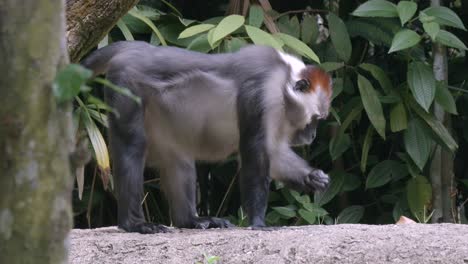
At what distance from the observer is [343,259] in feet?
12.3

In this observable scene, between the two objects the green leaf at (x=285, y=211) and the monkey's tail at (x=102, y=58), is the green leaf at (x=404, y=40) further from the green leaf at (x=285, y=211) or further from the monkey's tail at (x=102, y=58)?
the monkey's tail at (x=102, y=58)

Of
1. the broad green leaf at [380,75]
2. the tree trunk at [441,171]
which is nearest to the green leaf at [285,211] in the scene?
the tree trunk at [441,171]

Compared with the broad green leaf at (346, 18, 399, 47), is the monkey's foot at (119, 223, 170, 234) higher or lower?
lower

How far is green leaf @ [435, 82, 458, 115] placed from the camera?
236 inches

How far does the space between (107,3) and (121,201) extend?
1.00m

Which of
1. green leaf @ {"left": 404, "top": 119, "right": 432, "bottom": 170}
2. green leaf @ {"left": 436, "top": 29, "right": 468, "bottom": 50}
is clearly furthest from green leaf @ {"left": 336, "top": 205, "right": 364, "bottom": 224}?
green leaf @ {"left": 436, "top": 29, "right": 468, "bottom": 50}

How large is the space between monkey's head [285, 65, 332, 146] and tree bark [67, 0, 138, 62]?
1005 mm

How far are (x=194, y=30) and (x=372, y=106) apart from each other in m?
1.30

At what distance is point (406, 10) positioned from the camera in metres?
5.80

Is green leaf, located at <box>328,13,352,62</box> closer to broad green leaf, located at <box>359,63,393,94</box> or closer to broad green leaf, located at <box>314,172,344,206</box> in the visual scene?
broad green leaf, located at <box>359,63,393,94</box>

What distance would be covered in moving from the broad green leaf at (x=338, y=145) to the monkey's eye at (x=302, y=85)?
60.8 inches

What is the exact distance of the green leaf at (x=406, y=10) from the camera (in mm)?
5730

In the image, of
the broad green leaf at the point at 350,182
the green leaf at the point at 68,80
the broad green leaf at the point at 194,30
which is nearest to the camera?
the green leaf at the point at 68,80

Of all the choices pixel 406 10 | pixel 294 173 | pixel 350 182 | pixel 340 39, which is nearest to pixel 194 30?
pixel 340 39
